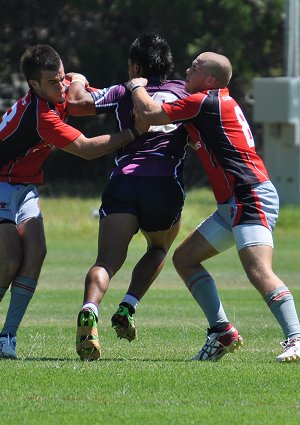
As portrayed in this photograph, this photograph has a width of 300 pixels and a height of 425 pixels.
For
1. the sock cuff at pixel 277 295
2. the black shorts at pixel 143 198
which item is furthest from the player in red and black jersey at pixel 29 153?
the sock cuff at pixel 277 295

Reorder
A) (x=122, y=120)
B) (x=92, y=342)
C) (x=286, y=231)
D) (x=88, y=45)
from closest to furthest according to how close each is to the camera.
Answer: (x=92, y=342) < (x=122, y=120) < (x=286, y=231) < (x=88, y=45)

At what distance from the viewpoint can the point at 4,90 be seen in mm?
37000

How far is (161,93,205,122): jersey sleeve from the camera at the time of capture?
8.12 metres

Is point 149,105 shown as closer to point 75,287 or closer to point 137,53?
point 137,53

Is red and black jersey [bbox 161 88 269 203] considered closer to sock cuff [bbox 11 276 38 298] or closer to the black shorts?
the black shorts

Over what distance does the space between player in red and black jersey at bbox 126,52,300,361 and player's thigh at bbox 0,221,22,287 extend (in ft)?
3.76

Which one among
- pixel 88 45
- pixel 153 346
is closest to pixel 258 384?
pixel 153 346

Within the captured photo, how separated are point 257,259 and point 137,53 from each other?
1.77m

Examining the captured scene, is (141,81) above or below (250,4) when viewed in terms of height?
above

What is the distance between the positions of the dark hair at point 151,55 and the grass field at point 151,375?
206 cm

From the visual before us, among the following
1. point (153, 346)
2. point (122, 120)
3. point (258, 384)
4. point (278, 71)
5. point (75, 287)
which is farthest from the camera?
point (278, 71)

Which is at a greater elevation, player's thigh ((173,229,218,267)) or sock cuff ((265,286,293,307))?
player's thigh ((173,229,218,267))

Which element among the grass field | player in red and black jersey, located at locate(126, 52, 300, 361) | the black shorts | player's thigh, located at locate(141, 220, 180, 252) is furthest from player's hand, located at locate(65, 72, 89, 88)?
the grass field

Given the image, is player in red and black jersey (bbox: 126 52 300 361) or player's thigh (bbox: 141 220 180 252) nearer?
player in red and black jersey (bbox: 126 52 300 361)
